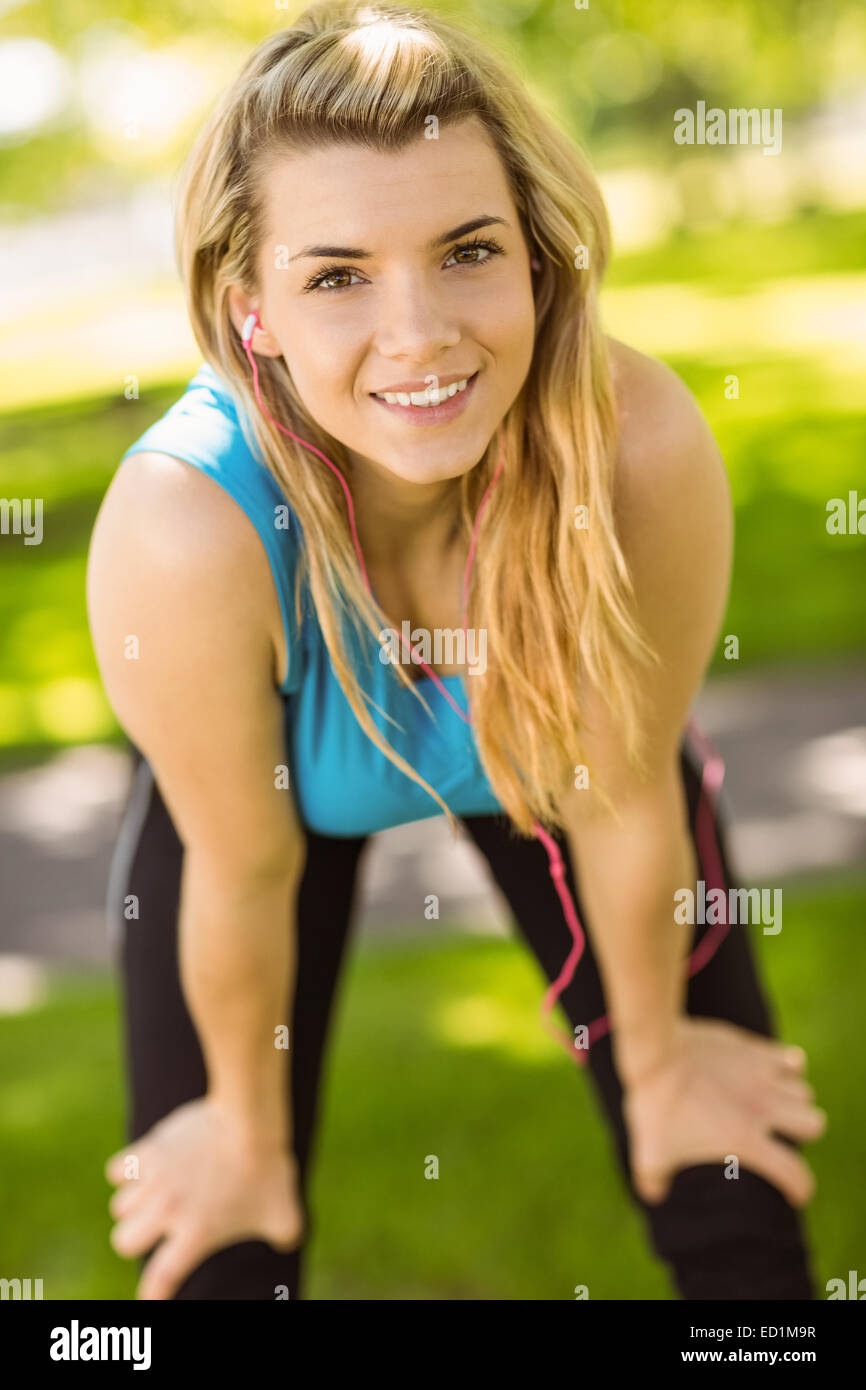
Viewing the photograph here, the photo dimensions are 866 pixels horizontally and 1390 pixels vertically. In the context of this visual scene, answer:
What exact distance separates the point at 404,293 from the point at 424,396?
116mm

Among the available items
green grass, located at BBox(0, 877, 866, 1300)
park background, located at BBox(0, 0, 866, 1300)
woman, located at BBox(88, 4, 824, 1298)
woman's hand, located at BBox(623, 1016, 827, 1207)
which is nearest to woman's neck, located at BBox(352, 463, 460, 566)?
woman, located at BBox(88, 4, 824, 1298)

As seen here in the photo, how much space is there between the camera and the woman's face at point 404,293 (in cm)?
159

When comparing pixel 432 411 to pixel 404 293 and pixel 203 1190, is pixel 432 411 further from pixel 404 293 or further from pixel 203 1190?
pixel 203 1190

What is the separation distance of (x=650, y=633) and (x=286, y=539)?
1.68 ft

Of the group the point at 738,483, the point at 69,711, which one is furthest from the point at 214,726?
the point at 738,483

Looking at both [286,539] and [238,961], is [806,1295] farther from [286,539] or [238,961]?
[286,539]

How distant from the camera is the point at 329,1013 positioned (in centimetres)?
236

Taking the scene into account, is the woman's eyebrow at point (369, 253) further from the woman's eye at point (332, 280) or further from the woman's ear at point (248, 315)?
the woman's ear at point (248, 315)

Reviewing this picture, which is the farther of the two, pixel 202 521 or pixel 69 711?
pixel 69 711

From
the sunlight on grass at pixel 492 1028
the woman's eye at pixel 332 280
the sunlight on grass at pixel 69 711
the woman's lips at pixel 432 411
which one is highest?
the sunlight on grass at pixel 69 711

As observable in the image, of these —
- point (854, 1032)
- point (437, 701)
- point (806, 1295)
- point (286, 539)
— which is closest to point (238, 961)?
point (437, 701)

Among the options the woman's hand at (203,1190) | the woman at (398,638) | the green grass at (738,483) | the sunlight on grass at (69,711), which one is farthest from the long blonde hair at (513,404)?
the sunlight on grass at (69,711)

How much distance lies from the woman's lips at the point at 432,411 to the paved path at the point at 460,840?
2392 millimetres
